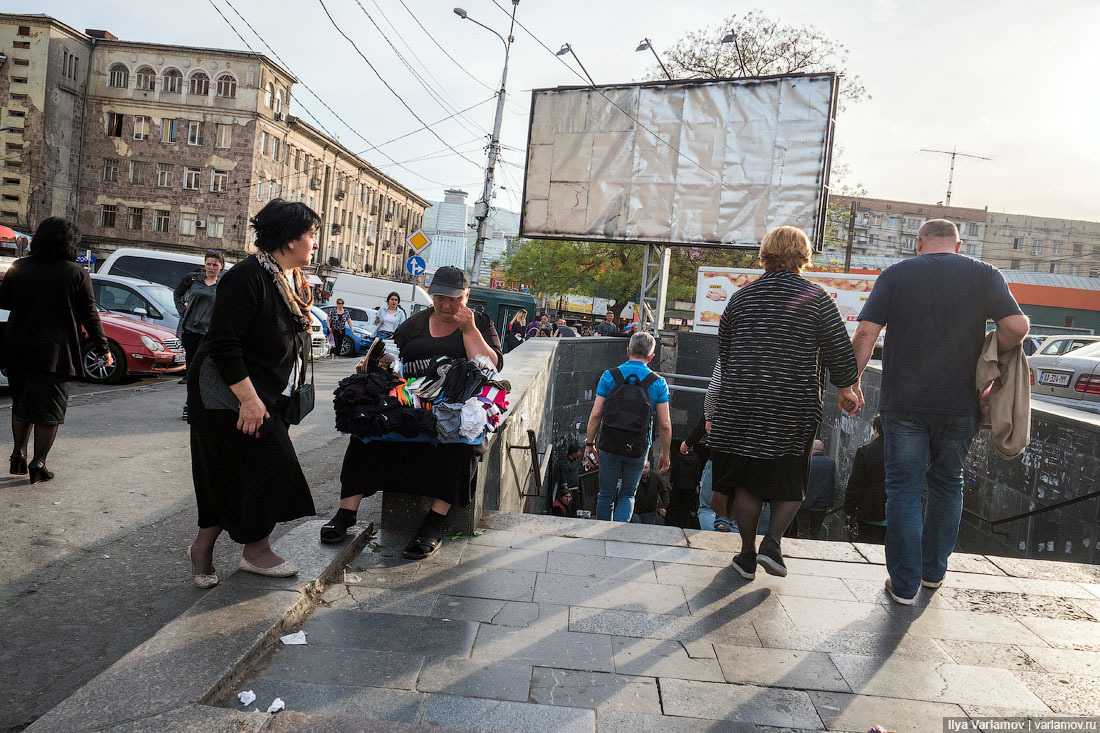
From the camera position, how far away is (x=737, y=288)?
15758 mm

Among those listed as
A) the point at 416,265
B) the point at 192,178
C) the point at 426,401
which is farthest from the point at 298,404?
the point at 192,178

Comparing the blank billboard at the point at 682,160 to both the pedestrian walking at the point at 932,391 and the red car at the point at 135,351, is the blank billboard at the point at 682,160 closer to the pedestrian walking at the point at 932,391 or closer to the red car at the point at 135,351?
the red car at the point at 135,351

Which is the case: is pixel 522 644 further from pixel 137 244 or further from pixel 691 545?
pixel 137 244

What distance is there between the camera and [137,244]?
45781 millimetres

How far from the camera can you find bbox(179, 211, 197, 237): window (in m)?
45.1

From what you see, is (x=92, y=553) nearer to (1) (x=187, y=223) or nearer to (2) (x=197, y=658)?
(2) (x=197, y=658)

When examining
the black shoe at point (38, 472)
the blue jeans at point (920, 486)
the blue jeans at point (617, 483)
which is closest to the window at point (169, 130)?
the black shoe at point (38, 472)

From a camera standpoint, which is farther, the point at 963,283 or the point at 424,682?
the point at 963,283

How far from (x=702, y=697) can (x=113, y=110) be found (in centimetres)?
5163

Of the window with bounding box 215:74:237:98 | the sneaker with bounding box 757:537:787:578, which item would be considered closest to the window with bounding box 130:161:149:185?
the window with bounding box 215:74:237:98

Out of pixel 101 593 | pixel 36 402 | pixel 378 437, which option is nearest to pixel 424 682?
pixel 378 437

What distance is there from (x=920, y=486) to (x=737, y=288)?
40.3 feet

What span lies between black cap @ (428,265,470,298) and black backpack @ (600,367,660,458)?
2.67m

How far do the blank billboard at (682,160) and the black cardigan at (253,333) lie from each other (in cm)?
1202
